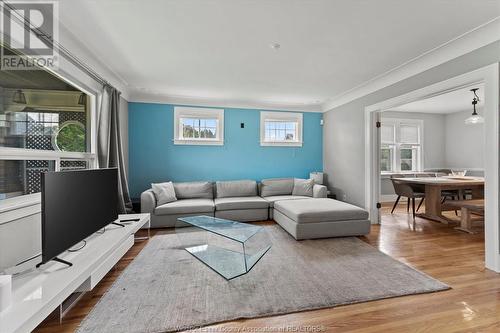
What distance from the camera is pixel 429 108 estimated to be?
581 centimetres

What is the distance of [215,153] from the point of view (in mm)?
4770

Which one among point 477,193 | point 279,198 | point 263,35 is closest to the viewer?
point 263,35

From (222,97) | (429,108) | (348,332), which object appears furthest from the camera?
(429,108)

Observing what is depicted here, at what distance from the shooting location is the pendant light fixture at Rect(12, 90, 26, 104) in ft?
5.99

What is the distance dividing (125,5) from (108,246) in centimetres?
209

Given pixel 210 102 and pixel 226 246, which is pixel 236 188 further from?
pixel 210 102

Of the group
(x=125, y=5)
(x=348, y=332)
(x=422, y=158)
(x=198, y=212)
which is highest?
(x=125, y=5)

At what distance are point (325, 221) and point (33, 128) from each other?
3.40 m

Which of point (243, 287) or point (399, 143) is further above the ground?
point (399, 143)

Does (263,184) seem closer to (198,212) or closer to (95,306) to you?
(198,212)

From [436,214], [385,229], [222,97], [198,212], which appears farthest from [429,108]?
[198,212]

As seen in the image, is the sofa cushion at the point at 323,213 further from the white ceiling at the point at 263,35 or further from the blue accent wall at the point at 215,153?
the white ceiling at the point at 263,35

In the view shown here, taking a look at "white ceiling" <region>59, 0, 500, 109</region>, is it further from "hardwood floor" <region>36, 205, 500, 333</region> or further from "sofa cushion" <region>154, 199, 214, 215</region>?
"hardwood floor" <region>36, 205, 500, 333</region>

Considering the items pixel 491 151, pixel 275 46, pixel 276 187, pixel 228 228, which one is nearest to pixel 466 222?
pixel 491 151
